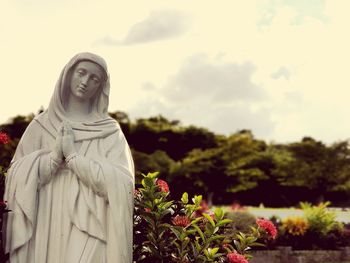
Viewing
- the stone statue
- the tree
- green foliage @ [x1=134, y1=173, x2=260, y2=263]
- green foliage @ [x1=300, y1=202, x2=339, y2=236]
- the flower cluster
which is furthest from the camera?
the tree

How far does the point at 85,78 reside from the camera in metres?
5.38

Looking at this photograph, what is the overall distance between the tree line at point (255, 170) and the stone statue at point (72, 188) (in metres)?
37.9

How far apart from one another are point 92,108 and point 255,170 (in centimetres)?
4098

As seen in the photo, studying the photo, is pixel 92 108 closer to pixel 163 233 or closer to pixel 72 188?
pixel 72 188

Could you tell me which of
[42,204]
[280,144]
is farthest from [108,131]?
[280,144]

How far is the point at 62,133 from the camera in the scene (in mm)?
5180

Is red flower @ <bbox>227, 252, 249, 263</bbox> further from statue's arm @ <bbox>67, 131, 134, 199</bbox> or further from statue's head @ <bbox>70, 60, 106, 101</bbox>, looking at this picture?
statue's head @ <bbox>70, 60, 106, 101</bbox>

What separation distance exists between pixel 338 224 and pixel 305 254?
208cm

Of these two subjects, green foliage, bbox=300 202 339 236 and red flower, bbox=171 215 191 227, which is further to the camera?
green foliage, bbox=300 202 339 236

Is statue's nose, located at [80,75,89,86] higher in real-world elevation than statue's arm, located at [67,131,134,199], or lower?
higher

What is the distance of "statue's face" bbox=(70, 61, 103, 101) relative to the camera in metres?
5.37

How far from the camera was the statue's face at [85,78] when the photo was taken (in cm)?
537

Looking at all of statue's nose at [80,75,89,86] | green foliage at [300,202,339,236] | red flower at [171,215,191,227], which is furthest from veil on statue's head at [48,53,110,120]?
green foliage at [300,202,339,236]

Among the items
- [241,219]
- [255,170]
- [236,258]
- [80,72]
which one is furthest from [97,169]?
[255,170]
